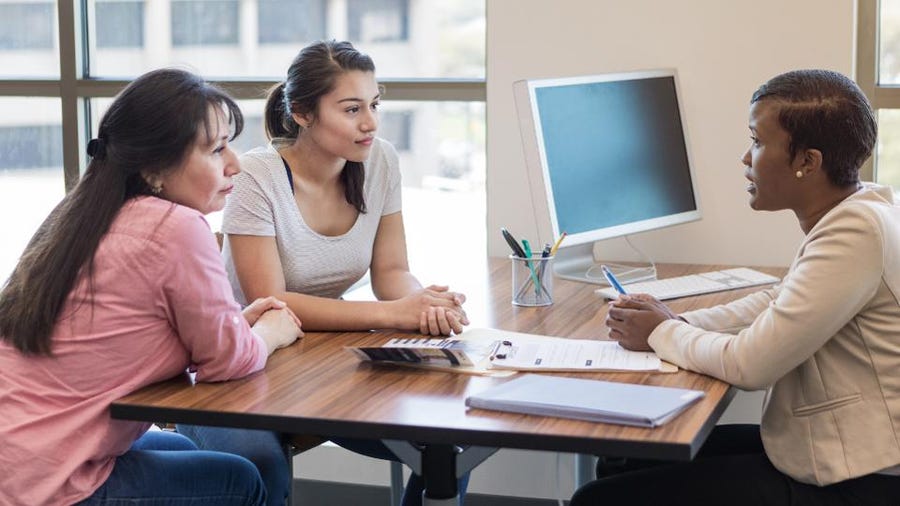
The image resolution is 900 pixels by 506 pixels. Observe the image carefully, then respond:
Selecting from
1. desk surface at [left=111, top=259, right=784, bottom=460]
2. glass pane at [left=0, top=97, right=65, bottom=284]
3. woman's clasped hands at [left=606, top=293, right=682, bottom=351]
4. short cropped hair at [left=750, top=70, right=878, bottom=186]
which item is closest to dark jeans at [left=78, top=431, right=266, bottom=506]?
desk surface at [left=111, top=259, right=784, bottom=460]

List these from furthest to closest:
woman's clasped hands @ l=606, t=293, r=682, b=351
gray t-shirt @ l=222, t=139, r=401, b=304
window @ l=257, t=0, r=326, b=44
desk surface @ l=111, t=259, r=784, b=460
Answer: window @ l=257, t=0, r=326, b=44 < gray t-shirt @ l=222, t=139, r=401, b=304 < woman's clasped hands @ l=606, t=293, r=682, b=351 < desk surface @ l=111, t=259, r=784, b=460

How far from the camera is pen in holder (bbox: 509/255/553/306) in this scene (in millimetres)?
2350

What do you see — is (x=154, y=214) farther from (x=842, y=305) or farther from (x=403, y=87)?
(x=403, y=87)

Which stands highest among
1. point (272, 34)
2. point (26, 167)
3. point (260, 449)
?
point (272, 34)

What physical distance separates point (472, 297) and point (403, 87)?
904 millimetres

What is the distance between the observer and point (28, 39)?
3645mm

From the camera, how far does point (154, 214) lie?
1.76 metres

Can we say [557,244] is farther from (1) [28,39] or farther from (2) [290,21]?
(1) [28,39]

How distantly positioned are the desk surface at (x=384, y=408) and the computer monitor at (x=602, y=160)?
579 mm

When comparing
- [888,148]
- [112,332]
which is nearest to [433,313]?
[112,332]

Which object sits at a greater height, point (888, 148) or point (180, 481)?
point (888, 148)

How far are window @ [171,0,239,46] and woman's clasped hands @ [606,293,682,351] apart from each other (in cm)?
182

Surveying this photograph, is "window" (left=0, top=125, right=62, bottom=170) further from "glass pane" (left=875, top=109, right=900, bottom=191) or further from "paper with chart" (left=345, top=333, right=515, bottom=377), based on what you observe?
"glass pane" (left=875, top=109, right=900, bottom=191)

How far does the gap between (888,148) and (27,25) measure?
2440 mm
